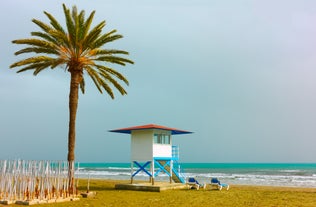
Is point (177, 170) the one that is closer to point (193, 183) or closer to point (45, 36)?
point (193, 183)

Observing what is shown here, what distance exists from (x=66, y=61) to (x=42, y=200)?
30.3 feet

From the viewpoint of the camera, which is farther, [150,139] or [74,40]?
[150,139]

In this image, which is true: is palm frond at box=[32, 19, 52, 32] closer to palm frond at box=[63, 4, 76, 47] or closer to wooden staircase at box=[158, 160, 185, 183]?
palm frond at box=[63, 4, 76, 47]

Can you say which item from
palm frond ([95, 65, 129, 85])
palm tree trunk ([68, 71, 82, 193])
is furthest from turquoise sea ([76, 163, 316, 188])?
palm frond ([95, 65, 129, 85])

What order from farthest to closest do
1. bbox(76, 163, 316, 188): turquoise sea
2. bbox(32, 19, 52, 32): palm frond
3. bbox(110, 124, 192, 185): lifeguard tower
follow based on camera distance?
1. bbox(76, 163, 316, 188): turquoise sea
2. bbox(110, 124, 192, 185): lifeguard tower
3. bbox(32, 19, 52, 32): palm frond

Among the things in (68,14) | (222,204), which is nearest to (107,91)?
(68,14)

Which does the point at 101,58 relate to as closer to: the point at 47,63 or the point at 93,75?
the point at 93,75

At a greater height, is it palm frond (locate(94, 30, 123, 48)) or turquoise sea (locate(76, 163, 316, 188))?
palm frond (locate(94, 30, 123, 48))

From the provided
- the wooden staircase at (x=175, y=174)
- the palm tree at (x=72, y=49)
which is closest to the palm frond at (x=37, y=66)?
the palm tree at (x=72, y=49)

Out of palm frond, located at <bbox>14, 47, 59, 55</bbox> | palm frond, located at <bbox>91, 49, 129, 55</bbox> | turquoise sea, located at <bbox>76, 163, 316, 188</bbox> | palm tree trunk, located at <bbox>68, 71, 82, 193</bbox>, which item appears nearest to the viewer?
palm tree trunk, located at <bbox>68, 71, 82, 193</bbox>

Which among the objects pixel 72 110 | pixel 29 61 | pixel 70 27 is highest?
pixel 70 27

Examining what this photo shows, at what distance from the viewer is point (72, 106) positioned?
22578 mm

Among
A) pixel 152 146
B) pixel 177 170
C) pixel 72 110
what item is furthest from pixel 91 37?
pixel 177 170

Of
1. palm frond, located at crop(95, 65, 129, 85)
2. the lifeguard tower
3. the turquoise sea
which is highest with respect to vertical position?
palm frond, located at crop(95, 65, 129, 85)
